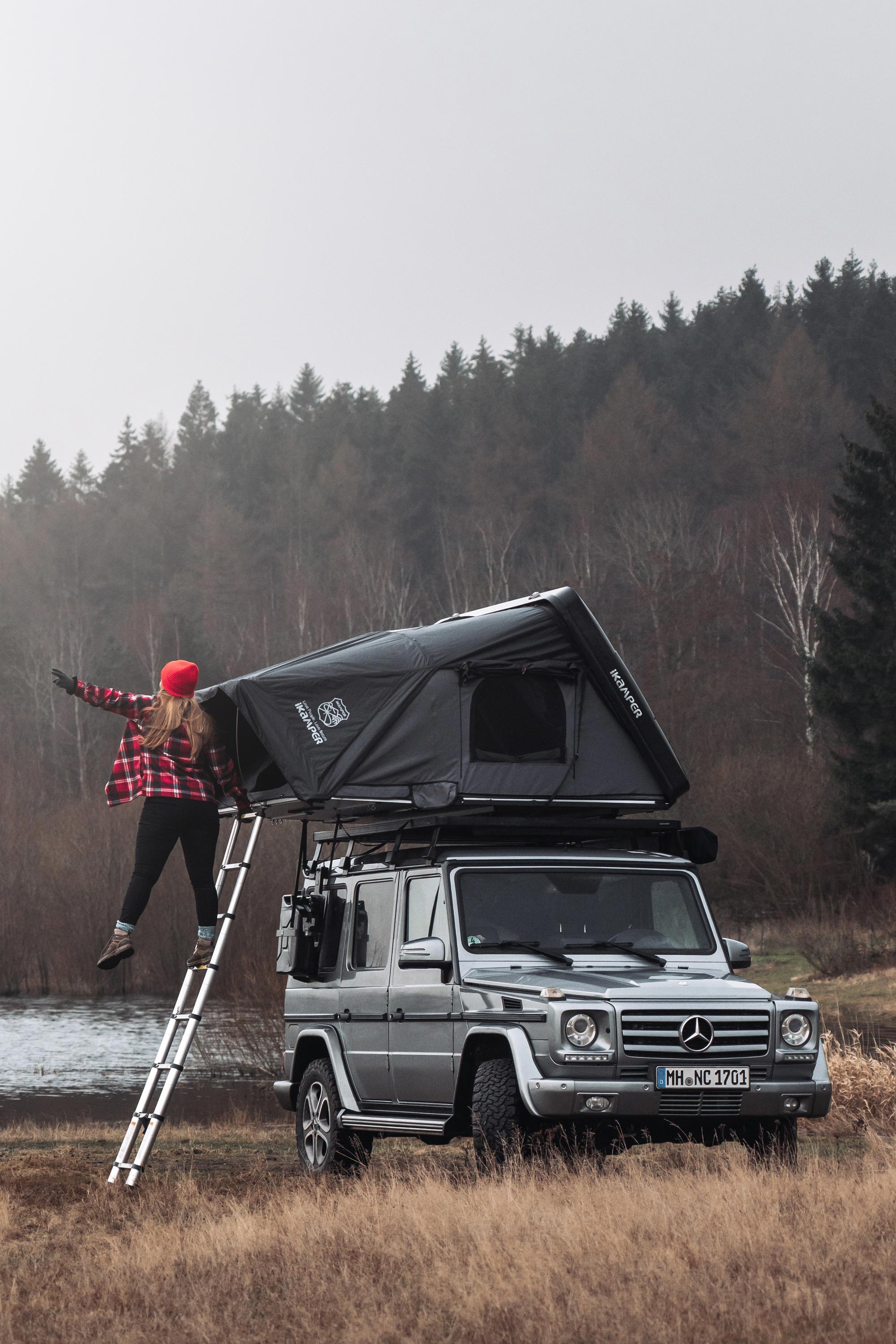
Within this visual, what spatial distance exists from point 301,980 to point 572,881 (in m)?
2.54

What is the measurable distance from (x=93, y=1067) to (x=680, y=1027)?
66.0ft

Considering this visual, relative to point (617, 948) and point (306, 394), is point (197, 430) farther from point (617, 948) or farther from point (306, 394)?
point (617, 948)

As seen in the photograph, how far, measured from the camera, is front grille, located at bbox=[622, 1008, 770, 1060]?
29.4 ft

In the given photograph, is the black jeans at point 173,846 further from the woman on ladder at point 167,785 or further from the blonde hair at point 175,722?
the blonde hair at point 175,722

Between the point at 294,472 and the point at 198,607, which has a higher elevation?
the point at 294,472

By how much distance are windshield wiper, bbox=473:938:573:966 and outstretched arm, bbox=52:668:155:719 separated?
8.81 ft

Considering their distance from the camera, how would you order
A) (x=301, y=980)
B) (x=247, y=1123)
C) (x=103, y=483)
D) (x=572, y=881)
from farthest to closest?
(x=103, y=483)
(x=247, y=1123)
(x=301, y=980)
(x=572, y=881)

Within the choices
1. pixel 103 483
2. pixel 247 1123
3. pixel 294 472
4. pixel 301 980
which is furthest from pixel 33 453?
pixel 301 980

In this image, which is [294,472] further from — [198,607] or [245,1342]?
[245,1342]

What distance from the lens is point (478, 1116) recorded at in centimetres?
918

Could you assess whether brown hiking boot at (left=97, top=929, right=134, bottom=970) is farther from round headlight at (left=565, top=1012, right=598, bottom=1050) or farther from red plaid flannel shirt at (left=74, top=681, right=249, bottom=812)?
round headlight at (left=565, top=1012, right=598, bottom=1050)

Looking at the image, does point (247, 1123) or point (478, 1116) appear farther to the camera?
point (247, 1123)

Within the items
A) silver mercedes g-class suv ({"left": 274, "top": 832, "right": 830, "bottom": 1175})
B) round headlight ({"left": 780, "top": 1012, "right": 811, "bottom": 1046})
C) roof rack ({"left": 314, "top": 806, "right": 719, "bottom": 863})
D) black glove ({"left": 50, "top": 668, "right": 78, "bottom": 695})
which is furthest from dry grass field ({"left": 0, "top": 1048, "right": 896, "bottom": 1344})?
black glove ({"left": 50, "top": 668, "right": 78, "bottom": 695})

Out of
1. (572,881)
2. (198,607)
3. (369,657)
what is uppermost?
(198,607)
